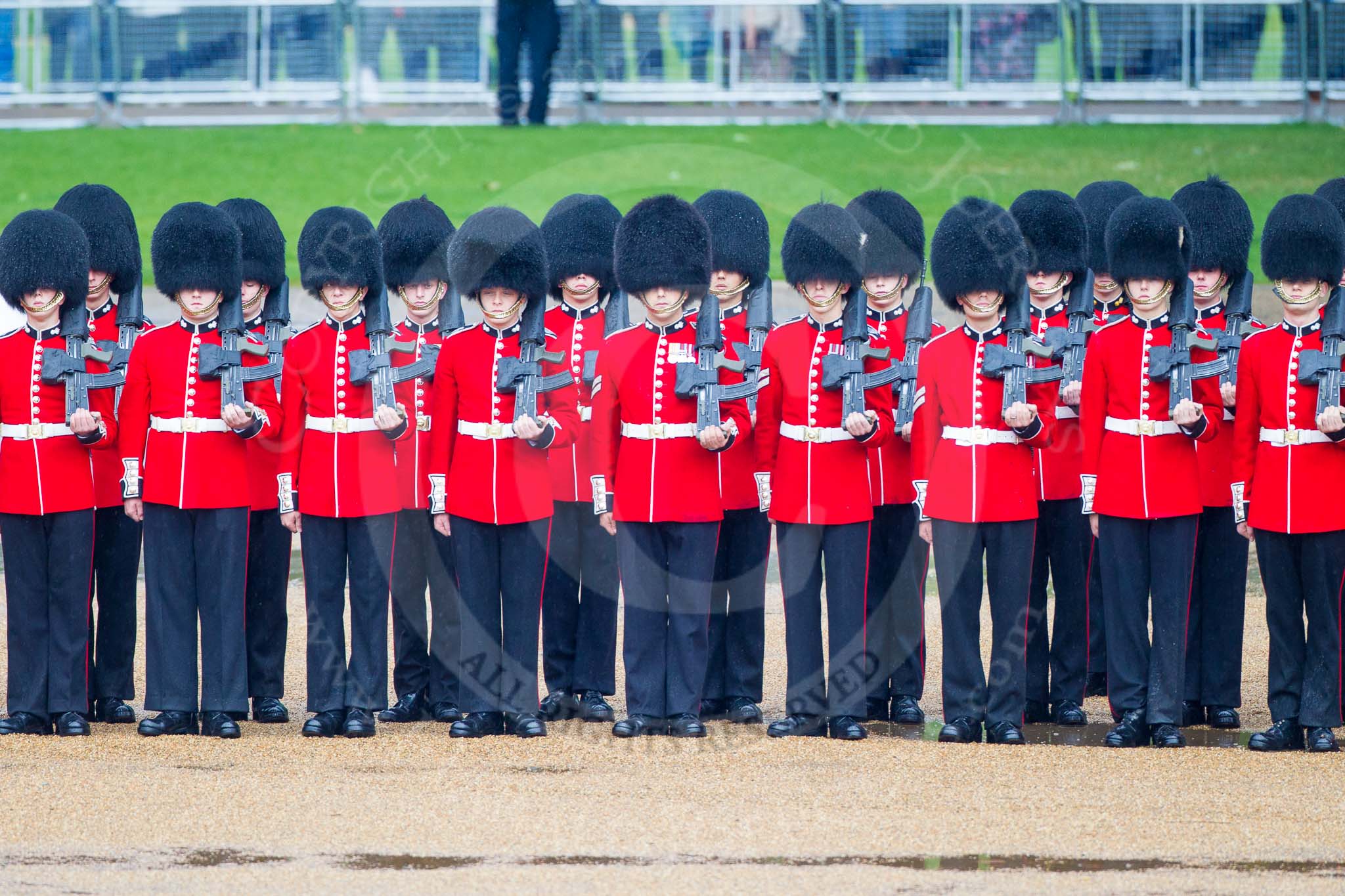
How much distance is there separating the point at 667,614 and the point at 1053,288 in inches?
66.9

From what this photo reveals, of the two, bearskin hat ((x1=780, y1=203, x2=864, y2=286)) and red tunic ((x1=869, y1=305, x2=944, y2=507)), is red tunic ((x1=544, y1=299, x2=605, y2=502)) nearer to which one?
bearskin hat ((x1=780, y1=203, x2=864, y2=286))

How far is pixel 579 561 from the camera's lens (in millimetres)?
6230

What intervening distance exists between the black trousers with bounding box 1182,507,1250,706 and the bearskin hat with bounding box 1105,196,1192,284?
2.41ft

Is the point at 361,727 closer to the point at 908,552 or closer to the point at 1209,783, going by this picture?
the point at 908,552

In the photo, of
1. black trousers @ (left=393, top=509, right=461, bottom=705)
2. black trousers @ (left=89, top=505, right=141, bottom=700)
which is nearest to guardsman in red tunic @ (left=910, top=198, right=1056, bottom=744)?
black trousers @ (left=393, top=509, right=461, bottom=705)

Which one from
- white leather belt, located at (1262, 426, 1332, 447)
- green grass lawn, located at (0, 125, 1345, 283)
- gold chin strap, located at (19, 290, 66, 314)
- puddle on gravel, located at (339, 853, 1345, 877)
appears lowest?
puddle on gravel, located at (339, 853, 1345, 877)

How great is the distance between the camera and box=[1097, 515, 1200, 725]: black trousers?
5.64 metres

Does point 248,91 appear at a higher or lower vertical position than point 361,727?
higher

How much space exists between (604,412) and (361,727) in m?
1.11

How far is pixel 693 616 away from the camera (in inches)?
226

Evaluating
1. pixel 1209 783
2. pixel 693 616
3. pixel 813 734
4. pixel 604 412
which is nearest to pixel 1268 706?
pixel 1209 783

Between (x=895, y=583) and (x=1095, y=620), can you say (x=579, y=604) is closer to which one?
(x=895, y=583)

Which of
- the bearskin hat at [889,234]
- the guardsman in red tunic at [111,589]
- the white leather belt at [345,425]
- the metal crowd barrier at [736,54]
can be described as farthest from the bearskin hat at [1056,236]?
the metal crowd barrier at [736,54]

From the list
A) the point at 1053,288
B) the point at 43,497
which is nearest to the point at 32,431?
the point at 43,497
